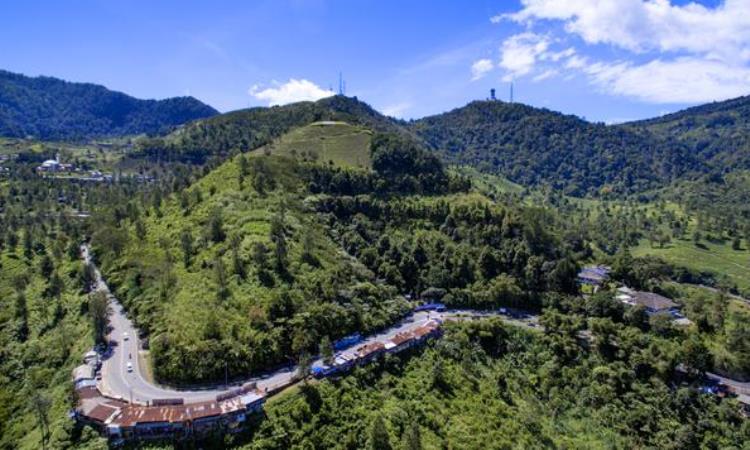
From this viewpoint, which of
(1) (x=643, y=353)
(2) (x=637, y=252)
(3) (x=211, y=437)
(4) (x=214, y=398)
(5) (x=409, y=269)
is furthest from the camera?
(2) (x=637, y=252)

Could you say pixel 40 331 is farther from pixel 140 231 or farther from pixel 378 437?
pixel 378 437

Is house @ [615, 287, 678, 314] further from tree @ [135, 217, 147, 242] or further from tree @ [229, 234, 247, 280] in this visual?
tree @ [135, 217, 147, 242]

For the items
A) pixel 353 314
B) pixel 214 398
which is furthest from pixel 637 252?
pixel 214 398

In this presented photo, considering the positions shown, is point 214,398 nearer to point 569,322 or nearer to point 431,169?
point 569,322

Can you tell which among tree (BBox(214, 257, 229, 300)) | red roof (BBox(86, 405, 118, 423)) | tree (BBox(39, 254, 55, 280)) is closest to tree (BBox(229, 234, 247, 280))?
tree (BBox(214, 257, 229, 300))

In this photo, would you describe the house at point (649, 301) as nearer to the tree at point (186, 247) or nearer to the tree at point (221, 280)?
the tree at point (221, 280)

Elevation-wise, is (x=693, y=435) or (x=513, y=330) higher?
(x=513, y=330)

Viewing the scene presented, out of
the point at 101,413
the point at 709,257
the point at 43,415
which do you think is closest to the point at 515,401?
the point at 101,413
